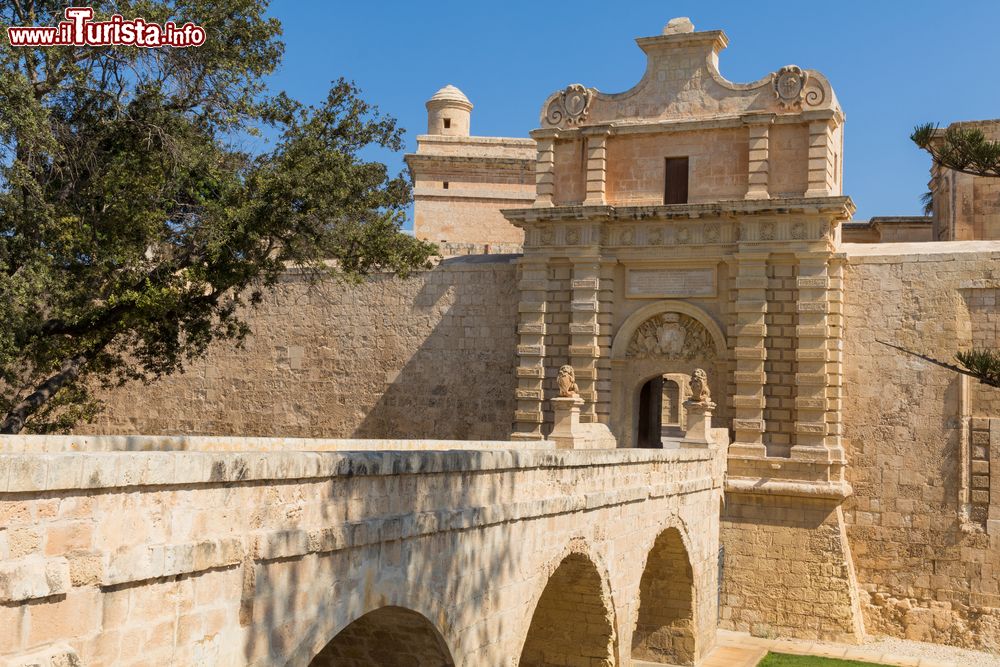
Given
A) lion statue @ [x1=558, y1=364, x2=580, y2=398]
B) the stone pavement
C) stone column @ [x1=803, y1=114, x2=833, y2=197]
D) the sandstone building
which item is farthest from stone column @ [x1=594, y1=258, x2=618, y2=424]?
the stone pavement

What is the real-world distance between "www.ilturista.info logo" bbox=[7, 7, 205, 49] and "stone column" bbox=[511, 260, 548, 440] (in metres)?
8.91

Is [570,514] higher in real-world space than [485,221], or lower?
lower

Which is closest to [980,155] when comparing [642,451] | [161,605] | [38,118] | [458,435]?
[642,451]

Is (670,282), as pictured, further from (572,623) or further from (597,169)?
(572,623)

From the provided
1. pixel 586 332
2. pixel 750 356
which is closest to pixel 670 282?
pixel 586 332

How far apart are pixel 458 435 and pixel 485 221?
7.75 metres

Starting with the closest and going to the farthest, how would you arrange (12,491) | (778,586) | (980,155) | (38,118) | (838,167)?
(12,491) → (980,155) → (38,118) → (778,586) → (838,167)

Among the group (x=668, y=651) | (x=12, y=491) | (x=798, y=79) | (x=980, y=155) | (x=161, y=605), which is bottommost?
(x=668, y=651)

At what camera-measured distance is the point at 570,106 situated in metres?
20.1

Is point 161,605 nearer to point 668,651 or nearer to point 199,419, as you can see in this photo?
point 668,651

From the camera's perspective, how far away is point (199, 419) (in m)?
23.6

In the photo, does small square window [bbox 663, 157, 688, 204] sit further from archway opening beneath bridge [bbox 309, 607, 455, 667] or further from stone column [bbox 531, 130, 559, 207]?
archway opening beneath bridge [bbox 309, 607, 455, 667]

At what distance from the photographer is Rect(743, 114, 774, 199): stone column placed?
18688 millimetres

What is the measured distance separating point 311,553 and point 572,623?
264 inches
